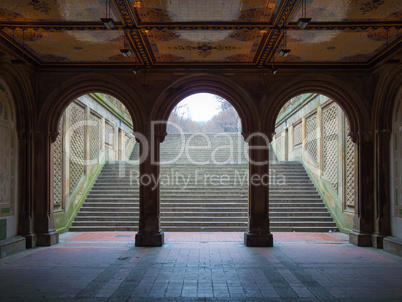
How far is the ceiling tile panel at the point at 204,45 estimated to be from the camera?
7762 millimetres

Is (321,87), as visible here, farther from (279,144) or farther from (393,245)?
(279,144)

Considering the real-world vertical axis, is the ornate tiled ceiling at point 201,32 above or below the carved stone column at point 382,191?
above

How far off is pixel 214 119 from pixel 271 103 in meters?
48.2

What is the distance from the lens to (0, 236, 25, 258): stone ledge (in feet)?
27.0

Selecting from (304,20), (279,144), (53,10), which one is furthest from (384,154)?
(279,144)

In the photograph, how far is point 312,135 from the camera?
15.2 m

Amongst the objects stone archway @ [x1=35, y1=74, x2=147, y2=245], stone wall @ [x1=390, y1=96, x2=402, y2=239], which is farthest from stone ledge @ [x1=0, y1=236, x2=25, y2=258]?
stone wall @ [x1=390, y1=96, x2=402, y2=239]

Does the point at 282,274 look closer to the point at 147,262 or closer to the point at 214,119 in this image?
the point at 147,262

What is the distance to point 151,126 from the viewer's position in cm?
995

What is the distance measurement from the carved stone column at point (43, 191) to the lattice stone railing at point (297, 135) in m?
10.8

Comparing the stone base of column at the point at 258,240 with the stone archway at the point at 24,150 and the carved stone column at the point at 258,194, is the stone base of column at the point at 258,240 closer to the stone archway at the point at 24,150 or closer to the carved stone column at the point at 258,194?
the carved stone column at the point at 258,194

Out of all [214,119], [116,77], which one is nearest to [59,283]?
[116,77]

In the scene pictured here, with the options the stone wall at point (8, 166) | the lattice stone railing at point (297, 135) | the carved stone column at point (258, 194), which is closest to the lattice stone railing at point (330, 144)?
the lattice stone railing at point (297, 135)

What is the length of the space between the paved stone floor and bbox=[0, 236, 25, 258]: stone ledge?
191 mm
